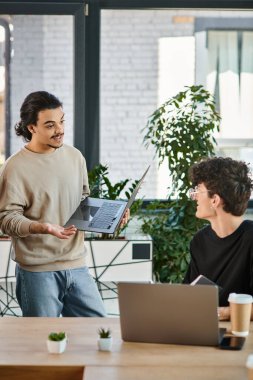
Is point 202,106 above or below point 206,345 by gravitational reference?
above

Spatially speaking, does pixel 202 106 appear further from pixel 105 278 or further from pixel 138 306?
pixel 138 306

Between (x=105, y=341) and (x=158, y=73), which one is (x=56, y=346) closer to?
(x=105, y=341)

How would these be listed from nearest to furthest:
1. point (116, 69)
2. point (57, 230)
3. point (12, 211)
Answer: point (57, 230) → point (12, 211) → point (116, 69)

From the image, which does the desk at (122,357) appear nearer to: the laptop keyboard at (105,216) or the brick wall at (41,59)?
the laptop keyboard at (105,216)

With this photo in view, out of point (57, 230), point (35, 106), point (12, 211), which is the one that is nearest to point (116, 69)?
point (35, 106)

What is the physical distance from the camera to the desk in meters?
2.43

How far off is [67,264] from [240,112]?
2994mm

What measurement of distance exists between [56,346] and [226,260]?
35.2 inches

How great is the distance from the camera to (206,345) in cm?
269

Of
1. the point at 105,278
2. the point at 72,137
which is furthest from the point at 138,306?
the point at 72,137

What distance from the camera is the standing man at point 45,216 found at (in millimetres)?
3629

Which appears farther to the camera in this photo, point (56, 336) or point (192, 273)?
point (192, 273)

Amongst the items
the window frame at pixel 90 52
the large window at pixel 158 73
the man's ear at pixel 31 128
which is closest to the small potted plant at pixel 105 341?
the man's ear at pixel 31 128

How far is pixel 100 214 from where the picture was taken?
3693 millimetres
